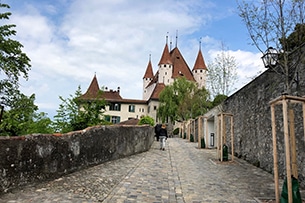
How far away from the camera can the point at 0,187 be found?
15.1 feet

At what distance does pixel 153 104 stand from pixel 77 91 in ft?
158

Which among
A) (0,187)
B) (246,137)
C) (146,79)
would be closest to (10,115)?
(0,187)

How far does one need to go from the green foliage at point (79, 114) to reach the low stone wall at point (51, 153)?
Result: 1.42 m

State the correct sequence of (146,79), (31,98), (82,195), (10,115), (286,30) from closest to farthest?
1. (82,195)
2. (286,30)
3. (10,115)
4. (31,98)
5. (146,79)

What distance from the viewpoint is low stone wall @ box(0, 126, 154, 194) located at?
484 cm

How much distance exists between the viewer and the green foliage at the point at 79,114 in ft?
32.7

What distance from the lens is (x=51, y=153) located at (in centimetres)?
592

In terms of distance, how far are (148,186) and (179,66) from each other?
2456 inches

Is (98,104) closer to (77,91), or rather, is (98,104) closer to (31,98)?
(77,91)

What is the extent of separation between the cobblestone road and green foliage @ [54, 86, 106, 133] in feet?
7.56

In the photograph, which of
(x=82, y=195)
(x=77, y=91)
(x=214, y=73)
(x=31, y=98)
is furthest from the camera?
(x=214, y=73)

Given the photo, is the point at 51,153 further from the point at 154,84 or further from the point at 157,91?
the point at 154,84

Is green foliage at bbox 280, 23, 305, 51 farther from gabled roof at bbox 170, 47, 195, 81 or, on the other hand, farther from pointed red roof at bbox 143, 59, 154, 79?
pointed red roof at bbox 143, 59, 154, 79

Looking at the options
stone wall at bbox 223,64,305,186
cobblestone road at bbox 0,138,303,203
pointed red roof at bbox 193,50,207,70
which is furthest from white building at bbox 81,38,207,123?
cobblestone road at bbox 0,138,303,203
